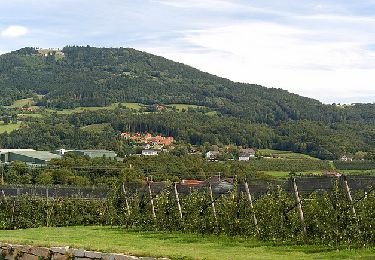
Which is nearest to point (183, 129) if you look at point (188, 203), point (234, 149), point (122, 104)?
point (234, 149)

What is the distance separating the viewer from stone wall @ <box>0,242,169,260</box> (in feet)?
45.3

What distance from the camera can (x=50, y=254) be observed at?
15.1m

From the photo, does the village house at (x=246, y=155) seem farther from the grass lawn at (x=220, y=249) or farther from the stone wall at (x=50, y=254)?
the stone wall at (x=50, y=254)

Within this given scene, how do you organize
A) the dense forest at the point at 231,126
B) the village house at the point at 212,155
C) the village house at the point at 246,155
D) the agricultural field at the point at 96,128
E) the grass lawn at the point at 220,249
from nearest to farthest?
the grass lawn at the point at 220,249 → the village house at the point at 212,155 → the village house at the point at 246,155 → the dense forest at the point at 231,126 → the agricultural field at the point at 96,128

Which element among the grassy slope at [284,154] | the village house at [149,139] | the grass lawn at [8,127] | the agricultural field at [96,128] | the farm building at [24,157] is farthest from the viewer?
the agricultural field at [96,128]

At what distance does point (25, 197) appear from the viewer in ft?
125

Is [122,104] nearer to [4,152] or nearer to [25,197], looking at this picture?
[4,152]

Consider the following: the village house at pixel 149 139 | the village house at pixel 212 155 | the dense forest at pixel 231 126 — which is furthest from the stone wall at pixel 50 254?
the village house at pixel 149 139

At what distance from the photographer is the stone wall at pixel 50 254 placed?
13820 millimetres

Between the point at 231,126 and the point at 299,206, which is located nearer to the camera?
the point at 299,206

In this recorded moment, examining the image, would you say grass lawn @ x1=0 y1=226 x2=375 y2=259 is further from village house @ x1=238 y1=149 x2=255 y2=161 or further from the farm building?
village house @ x1=238 y1=149 x2=255 y2=161

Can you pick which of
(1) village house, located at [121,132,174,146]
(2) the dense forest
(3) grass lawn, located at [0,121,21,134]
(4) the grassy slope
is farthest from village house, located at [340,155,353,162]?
(3) grass lawn, located at [0,121,21,134]

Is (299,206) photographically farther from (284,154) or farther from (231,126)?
(231,126)

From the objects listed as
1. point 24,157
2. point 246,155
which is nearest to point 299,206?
point 24,157
